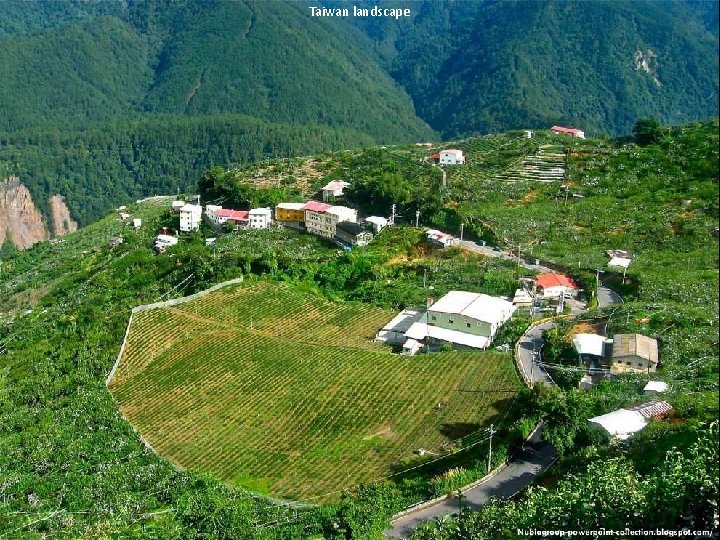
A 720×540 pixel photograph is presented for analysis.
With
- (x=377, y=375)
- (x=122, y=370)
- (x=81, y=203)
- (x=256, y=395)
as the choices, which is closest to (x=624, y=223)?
(x=377, y=375)

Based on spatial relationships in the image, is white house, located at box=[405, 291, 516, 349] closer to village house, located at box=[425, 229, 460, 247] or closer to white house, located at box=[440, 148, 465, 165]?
village house, located at box=[425, 229, 460, 247]

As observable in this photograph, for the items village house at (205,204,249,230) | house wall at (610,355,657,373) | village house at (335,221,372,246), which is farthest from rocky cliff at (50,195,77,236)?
house wall at (610,355,657,373)

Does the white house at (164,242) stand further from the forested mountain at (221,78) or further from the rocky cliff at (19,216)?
the forested mountain at (221,78)

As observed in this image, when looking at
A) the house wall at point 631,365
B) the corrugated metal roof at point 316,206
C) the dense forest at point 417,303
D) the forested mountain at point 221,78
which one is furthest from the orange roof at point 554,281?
the forested mountain at point 221,78

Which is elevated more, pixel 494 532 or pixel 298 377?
pixel 494 532

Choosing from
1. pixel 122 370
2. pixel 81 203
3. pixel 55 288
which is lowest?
pixel 81 203

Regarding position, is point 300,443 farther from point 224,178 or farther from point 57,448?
point 224,178

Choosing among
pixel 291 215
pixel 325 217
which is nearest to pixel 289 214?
pixel 291 215
